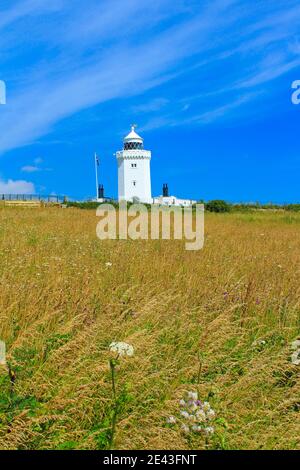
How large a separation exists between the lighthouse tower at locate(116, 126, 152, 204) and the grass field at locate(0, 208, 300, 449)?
6127cm

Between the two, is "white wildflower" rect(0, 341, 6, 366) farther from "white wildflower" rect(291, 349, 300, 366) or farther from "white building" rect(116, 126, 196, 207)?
"white building" rect(116, 126, 196, 207)

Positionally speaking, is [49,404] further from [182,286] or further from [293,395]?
[182,286]

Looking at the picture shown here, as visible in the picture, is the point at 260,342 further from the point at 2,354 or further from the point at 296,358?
the point at 2,354

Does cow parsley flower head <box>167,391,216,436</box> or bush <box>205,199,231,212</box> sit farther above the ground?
bush <box>205,199,231,212</box>

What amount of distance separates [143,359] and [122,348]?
0.20 metres

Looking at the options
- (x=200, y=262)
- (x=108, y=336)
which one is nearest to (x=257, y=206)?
(x=200, y=262)

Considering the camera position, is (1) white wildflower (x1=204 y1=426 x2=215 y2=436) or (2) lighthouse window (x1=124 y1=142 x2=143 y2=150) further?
(2) lighthouse window (x1=124 y1=142 x2=143 y2=150)

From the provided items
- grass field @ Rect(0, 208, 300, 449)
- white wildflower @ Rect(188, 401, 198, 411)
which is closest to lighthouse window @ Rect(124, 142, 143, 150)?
grass field @ Rect(0, 208, 300, 449)

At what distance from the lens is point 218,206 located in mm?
39438

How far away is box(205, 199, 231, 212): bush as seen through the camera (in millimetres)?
39125

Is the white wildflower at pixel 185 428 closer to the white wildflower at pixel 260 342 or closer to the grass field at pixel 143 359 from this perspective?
the grass field at pixel 143 359

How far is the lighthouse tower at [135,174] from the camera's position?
2648 inches

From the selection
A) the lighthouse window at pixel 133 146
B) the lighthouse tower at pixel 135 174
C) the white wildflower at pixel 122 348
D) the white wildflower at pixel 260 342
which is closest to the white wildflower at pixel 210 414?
the white wildflower at pixel 122 348

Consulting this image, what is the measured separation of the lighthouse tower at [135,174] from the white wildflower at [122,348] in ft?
208
